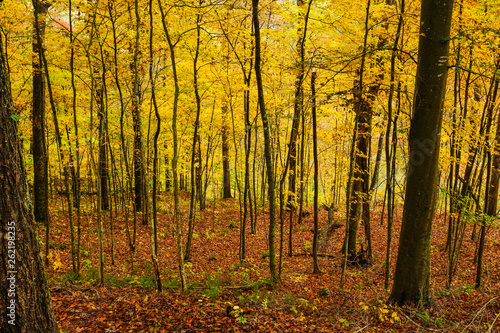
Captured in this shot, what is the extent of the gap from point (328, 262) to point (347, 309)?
4565mm

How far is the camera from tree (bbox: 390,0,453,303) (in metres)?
4.75

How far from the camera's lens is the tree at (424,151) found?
4750 millimetres

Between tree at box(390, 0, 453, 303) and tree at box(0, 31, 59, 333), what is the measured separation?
5.50 m

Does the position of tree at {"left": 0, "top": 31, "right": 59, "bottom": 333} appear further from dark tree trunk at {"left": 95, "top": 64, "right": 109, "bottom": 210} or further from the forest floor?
dark tree trunk at {"left": 95, "top": 64, "right": 109, "bottom": 210}

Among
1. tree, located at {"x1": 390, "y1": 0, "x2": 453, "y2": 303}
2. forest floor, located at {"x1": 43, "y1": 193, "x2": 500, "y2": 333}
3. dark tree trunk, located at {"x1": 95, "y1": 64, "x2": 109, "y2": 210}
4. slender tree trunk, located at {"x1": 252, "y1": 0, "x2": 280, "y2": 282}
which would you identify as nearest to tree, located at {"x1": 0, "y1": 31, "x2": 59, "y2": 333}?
forest floor, located at {"x1": 43, "y1": 193, "x2": 500, "y2": 333}

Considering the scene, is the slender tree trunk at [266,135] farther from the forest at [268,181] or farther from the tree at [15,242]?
the tree at [15,242]

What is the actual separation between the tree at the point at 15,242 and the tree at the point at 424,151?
217 inches

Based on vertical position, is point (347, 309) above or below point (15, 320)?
below

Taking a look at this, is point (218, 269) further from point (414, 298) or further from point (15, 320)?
point (15, 320)

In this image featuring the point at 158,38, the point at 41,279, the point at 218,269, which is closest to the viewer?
the point at 41,279

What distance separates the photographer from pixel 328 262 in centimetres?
1023

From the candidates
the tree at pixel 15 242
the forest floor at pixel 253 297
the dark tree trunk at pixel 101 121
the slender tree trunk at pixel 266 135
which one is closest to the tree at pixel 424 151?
the forest floor at pixel 253 297

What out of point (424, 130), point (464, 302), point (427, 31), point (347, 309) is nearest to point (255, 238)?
point (347, 309)

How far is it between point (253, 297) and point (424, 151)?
4.38 meters
